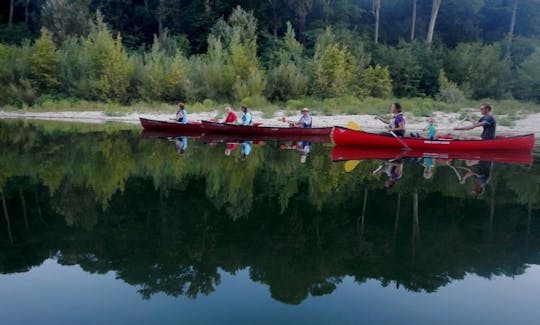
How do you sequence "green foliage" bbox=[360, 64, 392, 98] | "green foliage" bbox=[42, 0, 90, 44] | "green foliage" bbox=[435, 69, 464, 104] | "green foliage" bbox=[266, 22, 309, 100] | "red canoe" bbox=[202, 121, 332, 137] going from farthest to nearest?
"green foliage" bbox=[42, 0, 90, 44]
"green foliage" bbox=[360, 64, 392, 98]
"green foliage" bbox=[435, 69, 464, 104]
"green foliage" bbox=[266, 22, 309, 100]
"red canoe" bbox=[202, 121, 332, 137]

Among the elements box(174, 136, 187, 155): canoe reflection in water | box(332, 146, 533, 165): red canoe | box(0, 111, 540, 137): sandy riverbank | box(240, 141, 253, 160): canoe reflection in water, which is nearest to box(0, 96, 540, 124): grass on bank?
box(0, 111, 540, 137): sandy riverbank

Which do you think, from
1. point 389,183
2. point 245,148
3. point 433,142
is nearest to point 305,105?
point 245,148

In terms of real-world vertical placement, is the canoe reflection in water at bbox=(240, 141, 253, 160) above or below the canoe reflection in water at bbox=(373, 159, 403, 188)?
below

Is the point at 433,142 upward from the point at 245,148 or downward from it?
upward

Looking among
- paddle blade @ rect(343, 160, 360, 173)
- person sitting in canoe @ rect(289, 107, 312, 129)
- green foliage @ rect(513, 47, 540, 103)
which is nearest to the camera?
paddle blade @ rect(343, 160, 360, 173)

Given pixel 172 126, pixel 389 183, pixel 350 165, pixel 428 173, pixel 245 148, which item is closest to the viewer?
pixel 389 183

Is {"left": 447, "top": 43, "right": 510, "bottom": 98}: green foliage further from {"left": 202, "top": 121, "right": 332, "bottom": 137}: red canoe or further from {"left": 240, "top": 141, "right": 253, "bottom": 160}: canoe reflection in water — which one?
{"left": 240, "top": 141, "right": 253, "bottom": 160}: canoe reflection in water

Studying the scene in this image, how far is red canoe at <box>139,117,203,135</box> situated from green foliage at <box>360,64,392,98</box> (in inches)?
648

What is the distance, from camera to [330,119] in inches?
1093

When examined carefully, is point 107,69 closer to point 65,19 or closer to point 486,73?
point 65,19

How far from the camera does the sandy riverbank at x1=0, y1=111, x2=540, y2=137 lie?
83.6ft

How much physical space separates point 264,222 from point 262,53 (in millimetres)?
32884

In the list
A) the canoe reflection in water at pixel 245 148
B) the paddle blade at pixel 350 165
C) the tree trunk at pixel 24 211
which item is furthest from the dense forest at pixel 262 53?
the tree trunk at pixel 24 211

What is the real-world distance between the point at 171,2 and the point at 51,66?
14.0 m
